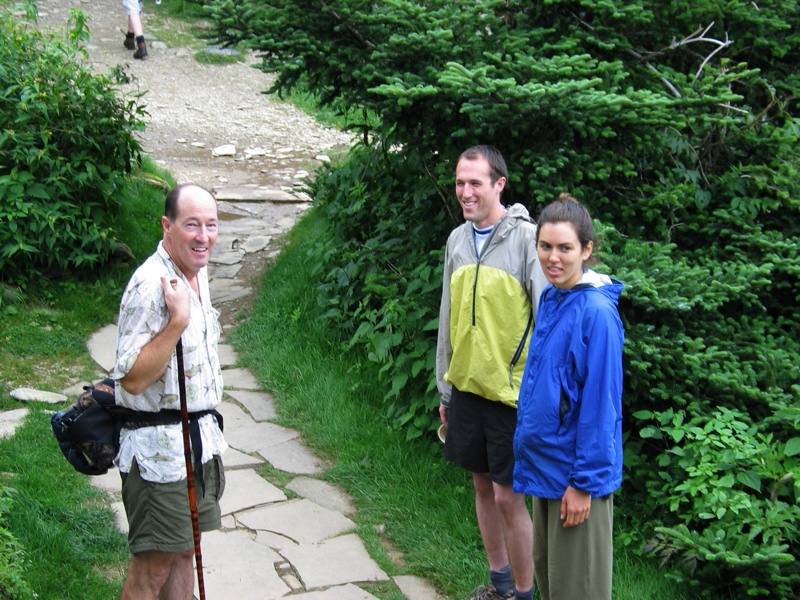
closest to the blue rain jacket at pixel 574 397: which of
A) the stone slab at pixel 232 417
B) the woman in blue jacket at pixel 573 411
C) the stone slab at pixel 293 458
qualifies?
the woman in blue jacket at pixel 573 411

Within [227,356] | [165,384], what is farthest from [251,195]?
[165,384]

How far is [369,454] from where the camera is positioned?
214 inches

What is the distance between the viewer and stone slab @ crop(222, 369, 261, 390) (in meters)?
6.49

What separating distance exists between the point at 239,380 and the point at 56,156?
8.32ft

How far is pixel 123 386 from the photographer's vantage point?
3088 millimetres

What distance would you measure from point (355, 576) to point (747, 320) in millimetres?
2465

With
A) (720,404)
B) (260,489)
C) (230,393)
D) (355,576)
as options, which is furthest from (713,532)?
(230,393)

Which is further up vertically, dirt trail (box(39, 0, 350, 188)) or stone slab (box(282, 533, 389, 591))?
dirt trail (box(39, 0, 350, 188))

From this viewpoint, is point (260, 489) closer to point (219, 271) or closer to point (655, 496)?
point (655, 496)

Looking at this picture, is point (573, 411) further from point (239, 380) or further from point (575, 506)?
point (239, 380)

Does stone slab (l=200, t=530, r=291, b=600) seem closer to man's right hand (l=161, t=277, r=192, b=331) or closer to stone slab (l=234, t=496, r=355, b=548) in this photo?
stone slab (l=234, t=496, r=355, b=548)

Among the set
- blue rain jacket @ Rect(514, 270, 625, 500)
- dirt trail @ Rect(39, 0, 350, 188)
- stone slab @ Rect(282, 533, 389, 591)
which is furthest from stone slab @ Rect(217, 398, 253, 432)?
dirt trail @ Rect(39, 0, 350, 188)

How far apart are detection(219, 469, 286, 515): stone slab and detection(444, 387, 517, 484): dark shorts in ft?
4.89

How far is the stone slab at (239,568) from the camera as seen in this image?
13.8 feet
